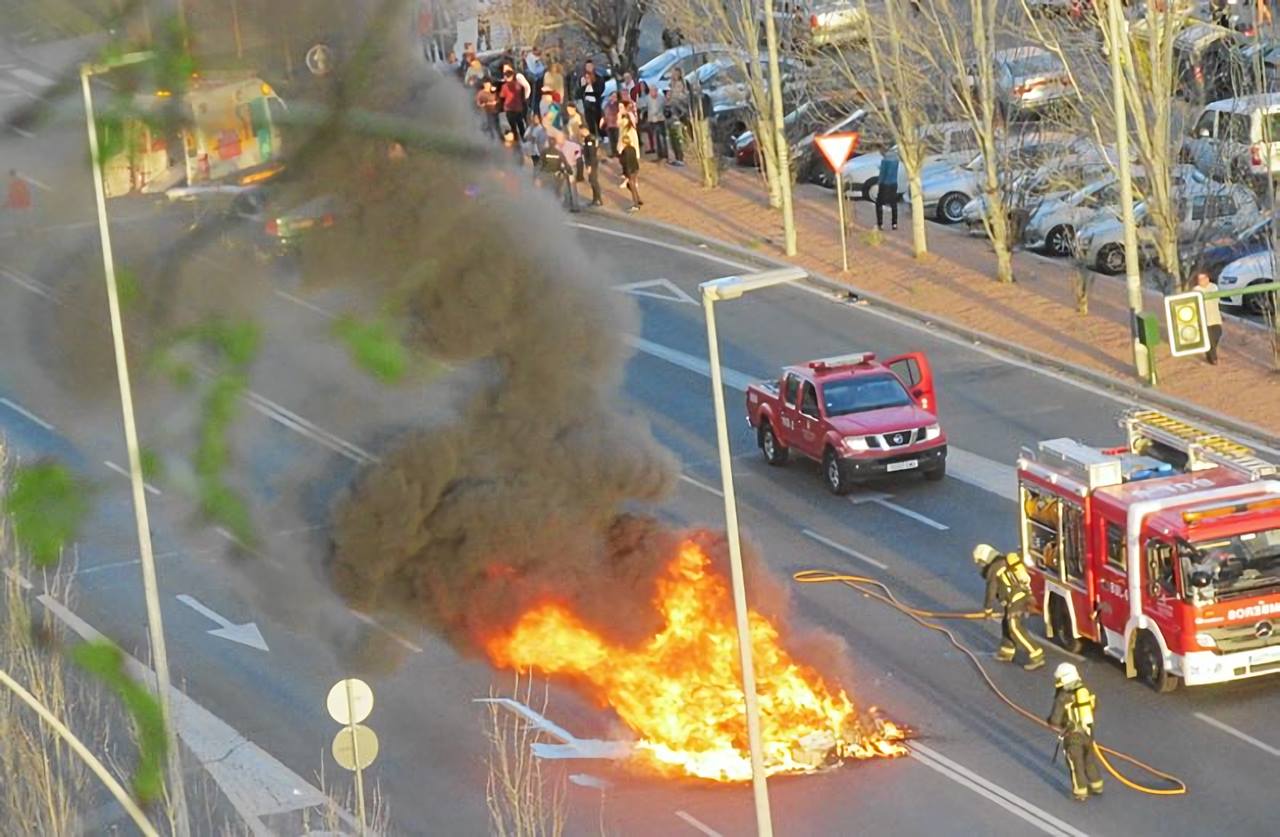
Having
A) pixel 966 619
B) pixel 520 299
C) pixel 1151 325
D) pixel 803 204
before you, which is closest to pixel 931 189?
pixel 803 204

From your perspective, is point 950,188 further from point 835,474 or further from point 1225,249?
point 835,474

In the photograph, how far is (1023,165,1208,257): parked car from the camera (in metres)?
37.8

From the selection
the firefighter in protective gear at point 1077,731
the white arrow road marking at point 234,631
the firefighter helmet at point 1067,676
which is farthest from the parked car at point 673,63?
the firefighter in protective gear at point 1077,731

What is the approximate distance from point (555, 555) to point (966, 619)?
610 centimetres

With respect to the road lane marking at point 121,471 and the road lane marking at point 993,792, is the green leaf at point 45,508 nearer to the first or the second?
the road lane marking at point 121,471

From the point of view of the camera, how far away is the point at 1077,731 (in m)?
21.0

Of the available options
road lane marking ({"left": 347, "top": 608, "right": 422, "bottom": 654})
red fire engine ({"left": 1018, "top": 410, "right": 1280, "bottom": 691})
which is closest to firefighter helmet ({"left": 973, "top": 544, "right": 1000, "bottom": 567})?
red fire engine ({"left": 1018, "top": 410, "right": 1280, "bottom": 691})

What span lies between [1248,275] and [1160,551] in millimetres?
14820

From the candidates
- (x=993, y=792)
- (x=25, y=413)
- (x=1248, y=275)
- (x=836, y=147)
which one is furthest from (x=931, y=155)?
(x=993, y=792)

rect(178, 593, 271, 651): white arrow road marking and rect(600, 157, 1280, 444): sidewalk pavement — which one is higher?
rect(600, 157, 1280, 444): sidewalk pavement

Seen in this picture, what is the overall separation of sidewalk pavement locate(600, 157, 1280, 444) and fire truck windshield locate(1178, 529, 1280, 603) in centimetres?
889

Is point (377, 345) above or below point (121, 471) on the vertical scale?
above

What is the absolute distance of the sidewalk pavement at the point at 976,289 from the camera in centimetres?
3388

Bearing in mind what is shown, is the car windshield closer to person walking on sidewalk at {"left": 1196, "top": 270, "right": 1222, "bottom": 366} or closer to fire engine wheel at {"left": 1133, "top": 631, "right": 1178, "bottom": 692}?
person walking on sidewalk at {"left": 1196, "top": 270, "right": 1222, "bottom": 366}
